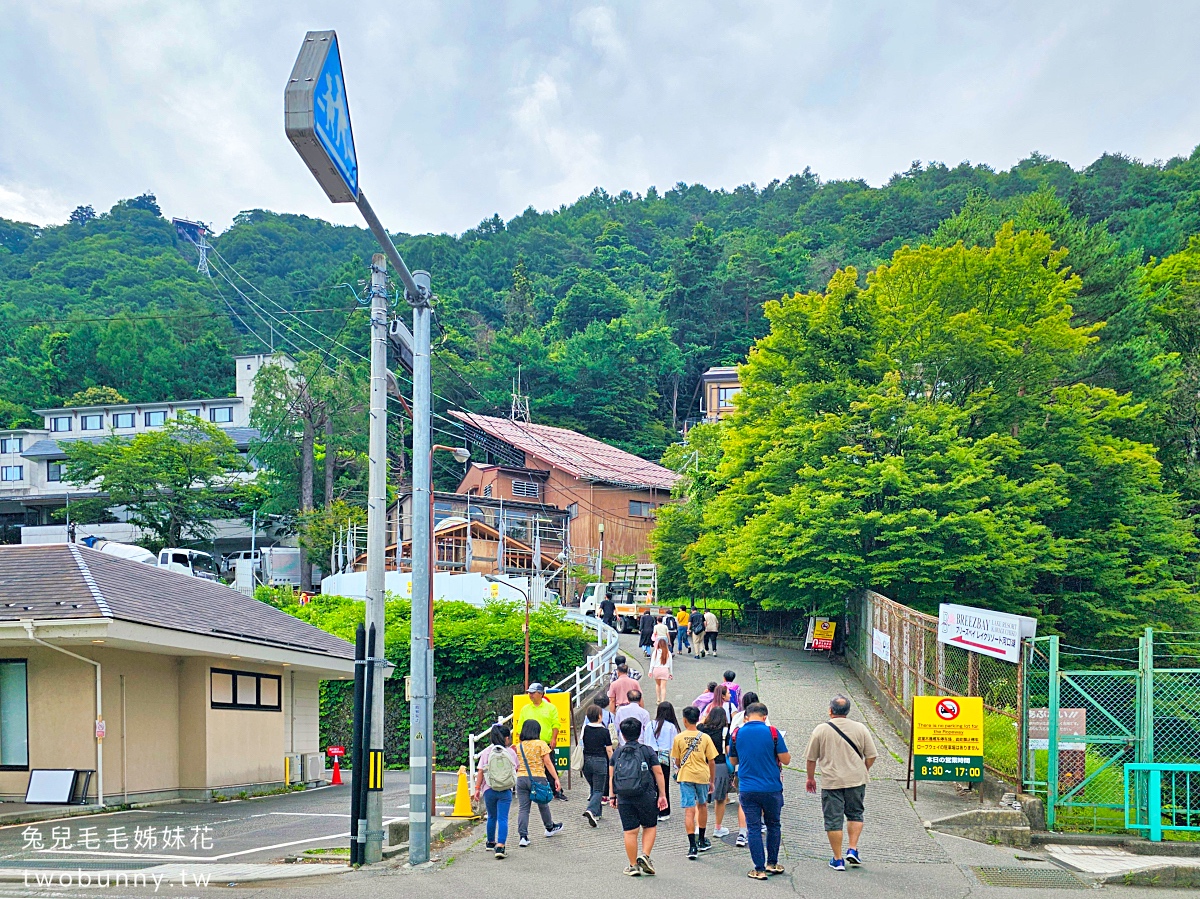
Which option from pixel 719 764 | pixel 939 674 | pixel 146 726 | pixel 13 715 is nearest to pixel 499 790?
pixel 719 764

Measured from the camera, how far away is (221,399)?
71312mm

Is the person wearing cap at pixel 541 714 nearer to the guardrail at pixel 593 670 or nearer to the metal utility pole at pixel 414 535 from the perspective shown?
the metal utility pole at pixel 414 535

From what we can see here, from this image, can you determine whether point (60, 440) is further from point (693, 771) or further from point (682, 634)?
point (693, 771)

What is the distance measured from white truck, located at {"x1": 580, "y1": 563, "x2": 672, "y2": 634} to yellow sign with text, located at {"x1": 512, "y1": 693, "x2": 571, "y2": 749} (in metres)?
24.2

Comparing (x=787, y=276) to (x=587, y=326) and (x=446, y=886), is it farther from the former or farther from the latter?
(x=446, y=886)

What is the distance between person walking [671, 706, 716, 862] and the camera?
11.0 metres

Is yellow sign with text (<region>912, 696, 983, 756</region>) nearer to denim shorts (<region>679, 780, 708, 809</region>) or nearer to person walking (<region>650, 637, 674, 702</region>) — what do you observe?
denim shorts (<region>679, 780, 708, 809</region>)

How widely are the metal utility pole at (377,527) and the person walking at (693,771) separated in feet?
10.7

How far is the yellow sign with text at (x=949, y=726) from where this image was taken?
13.7 meters

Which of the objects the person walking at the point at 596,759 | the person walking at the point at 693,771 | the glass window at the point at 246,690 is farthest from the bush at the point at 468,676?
the person walking at the point at 693,771

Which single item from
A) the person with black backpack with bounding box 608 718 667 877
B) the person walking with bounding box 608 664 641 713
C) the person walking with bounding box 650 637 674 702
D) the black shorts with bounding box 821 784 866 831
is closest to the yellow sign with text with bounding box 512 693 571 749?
the person walking with bounding box 608 664 641 713

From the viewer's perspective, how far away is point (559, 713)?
51.4 ft

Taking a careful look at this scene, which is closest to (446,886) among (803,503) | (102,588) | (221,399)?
(102,588)

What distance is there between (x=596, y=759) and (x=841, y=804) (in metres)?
3.77
